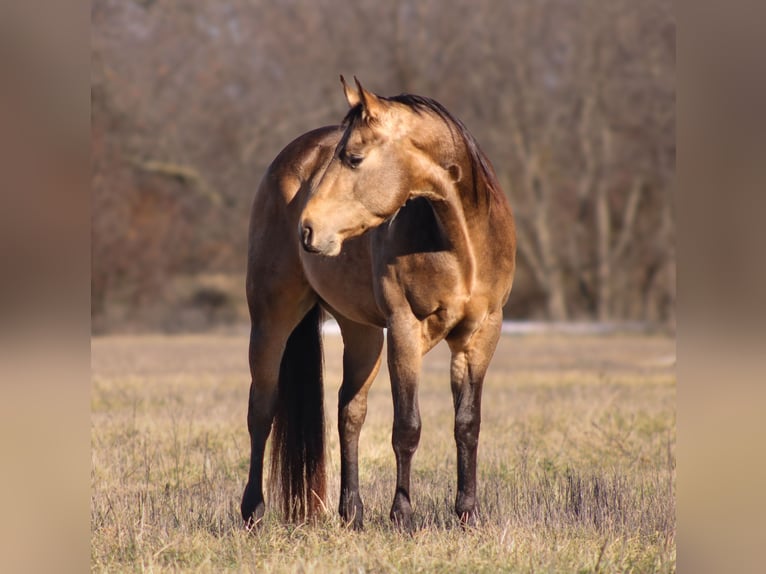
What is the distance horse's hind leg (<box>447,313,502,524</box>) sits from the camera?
5.32m

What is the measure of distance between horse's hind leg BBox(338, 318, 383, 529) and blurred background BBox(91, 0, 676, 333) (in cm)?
2214

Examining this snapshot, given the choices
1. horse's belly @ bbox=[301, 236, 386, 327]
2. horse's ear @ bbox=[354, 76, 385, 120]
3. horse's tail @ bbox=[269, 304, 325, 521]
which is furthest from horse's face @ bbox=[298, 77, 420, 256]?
horse's tail @ bbox=[269, 304, 325, 521]

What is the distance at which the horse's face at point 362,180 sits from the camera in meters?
4.62

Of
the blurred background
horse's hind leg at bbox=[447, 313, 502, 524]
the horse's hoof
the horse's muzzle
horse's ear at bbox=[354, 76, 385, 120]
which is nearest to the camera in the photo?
the horse's muzzle

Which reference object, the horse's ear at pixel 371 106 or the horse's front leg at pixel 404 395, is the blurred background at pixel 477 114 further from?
the horse's ear at pixel 371 106

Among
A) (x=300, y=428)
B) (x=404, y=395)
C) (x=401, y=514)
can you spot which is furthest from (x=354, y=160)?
(x=300, y=428)

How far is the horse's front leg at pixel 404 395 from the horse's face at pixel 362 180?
0.64 meters

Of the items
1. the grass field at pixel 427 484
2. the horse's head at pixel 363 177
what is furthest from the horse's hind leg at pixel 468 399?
the horse's head at pixel 363 177

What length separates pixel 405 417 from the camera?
17.0 feet

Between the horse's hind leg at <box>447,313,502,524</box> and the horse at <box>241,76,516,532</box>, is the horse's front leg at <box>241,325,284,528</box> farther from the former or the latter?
the horse's hind leg at <box>447,313,502,524</box>

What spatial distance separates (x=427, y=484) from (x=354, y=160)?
2.58 meters
